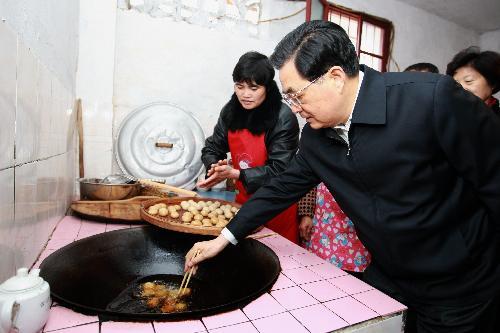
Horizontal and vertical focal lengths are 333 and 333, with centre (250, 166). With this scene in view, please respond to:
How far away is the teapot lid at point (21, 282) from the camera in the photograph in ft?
2.07

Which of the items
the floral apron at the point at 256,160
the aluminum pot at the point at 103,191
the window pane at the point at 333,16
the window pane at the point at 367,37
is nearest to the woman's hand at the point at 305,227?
the floral apron at the point at 256,160

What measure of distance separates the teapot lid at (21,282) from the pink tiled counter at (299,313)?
0.57ft

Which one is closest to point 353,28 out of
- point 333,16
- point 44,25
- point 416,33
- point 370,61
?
point 333,16

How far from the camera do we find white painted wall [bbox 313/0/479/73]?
15.9 ft

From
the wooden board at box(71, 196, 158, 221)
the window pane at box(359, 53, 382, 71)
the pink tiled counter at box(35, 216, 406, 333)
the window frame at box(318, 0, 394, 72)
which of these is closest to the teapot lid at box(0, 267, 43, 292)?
the pink tiled counter at box(35, 216, 406, 333)

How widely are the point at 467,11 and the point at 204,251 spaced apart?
5907mm

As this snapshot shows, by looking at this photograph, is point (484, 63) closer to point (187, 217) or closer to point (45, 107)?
point (187, 217)

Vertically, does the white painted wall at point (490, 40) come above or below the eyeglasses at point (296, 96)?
above

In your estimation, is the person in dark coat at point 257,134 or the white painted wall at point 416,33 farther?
the white painted wall at point 416,33

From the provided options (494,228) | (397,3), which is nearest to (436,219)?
(494,228)

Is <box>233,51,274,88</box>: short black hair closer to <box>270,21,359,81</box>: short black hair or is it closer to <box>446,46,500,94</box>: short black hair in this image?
<box>270,21,359,81</box>: short black hair

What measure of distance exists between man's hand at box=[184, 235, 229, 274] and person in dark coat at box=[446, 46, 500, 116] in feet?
5.77

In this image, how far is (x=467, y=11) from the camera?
5.15 m

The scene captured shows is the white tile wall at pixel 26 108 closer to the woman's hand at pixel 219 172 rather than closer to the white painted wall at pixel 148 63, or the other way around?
the woman's hand at pixel 219 172
